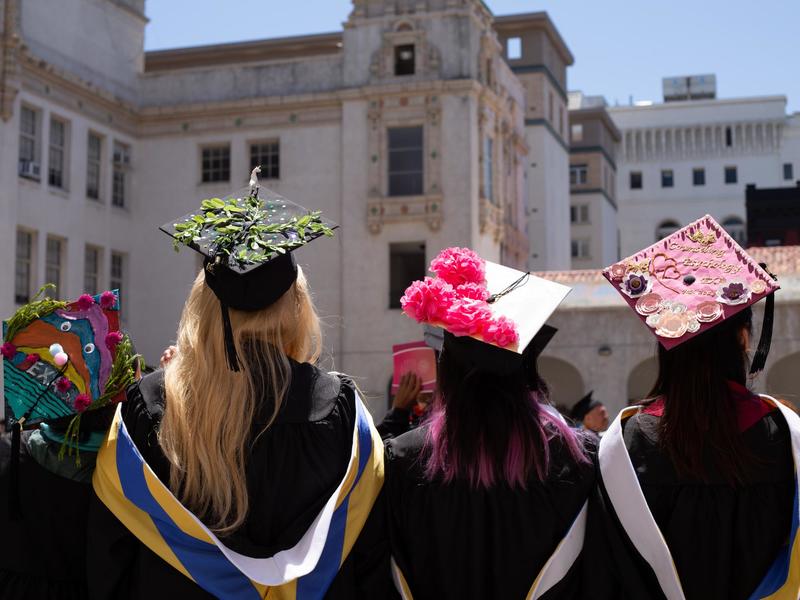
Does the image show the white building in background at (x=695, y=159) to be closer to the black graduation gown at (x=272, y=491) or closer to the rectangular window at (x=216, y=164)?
the rectangular window at (x=216, y=164)

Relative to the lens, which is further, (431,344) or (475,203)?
(475,203)

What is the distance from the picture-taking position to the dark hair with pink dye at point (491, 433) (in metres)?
4.11

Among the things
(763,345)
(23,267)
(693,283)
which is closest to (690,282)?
(693,283)

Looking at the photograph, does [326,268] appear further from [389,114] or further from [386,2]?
[386,2]

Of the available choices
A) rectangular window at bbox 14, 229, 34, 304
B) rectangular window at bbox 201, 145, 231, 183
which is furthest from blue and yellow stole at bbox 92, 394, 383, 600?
rectangular window at bbox 201, 145, 231, 183

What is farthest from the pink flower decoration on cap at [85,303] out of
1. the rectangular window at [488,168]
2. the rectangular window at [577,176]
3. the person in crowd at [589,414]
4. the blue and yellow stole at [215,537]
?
the rectangular window at [577,176]

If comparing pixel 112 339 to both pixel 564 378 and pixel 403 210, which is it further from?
pixel 403 210

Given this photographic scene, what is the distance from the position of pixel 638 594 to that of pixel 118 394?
2.19 m

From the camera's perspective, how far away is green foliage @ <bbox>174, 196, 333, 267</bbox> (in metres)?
4.06

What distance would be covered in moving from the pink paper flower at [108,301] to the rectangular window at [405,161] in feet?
90.3

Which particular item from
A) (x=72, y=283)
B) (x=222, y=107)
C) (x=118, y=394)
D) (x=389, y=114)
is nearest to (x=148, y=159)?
(x=222, y=107)

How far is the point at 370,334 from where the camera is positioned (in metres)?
31.4

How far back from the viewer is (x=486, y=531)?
4.11 m

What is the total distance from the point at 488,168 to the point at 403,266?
4.07m
